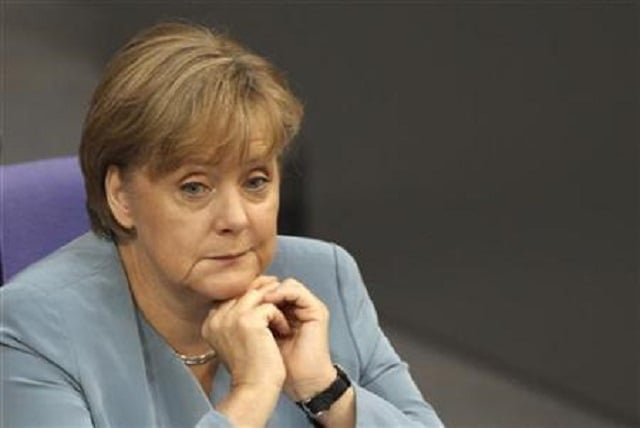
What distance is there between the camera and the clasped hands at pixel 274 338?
1524 mm

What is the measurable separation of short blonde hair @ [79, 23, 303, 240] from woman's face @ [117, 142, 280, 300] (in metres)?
0.02

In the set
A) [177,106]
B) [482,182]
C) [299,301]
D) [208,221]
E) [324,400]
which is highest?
[177,106]

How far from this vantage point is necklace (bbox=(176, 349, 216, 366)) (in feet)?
5.29

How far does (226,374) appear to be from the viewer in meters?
1.62

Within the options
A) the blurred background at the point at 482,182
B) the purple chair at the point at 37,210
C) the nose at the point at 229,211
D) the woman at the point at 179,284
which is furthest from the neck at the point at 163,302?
the blurred background at the point at 482,182

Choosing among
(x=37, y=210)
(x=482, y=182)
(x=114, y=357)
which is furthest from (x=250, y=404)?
(x=482, y=182)

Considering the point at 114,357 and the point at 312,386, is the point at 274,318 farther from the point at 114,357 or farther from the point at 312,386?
the point at 114,357

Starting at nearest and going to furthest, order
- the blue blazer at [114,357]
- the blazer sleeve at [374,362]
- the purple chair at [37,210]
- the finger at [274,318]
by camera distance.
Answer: the blue blazer at [114,357] < the finger at [274,318] < the blazer sleeve at [374,362] < the purple chair at [37,210]

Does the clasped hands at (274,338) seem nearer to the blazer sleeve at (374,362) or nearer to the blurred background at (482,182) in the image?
the blazer sleeve at (374,362)

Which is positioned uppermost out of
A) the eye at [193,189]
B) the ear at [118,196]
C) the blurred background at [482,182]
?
the eye at [193,189]

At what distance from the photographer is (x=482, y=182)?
127 inches

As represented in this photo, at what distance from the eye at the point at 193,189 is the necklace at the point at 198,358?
0.23m

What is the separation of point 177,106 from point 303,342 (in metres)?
0.34

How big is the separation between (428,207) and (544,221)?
393mm
